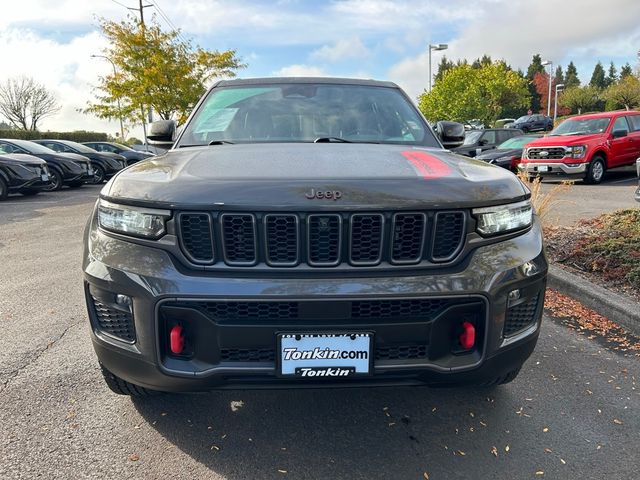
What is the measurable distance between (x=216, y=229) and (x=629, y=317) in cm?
323

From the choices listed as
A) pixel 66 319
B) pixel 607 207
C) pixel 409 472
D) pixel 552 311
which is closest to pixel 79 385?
pixel 66 319

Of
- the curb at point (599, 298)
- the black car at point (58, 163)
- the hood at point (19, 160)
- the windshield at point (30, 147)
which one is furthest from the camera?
the windshield at point (30, 147)

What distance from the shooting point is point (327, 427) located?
2451 mm

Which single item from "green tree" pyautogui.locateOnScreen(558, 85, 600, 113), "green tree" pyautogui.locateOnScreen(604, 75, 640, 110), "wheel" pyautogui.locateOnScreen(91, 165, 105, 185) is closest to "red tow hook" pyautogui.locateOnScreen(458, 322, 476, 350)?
"wheel" pyautogui.locateOnScreen(91, 165, 105, 185)

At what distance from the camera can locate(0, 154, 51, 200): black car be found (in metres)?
11.9

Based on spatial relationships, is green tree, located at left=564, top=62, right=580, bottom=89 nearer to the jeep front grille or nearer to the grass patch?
the jeep front grille

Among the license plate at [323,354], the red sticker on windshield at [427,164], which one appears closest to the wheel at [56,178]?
→ the red sticker on windshield at [427,164]

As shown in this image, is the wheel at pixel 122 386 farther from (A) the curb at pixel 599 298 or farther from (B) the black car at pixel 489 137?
(B) the black car at pixel 489 137

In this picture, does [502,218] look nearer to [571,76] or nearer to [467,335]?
[467,335]

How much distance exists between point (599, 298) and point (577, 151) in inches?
375

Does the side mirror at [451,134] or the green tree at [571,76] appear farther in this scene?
the green tree at [571,76]

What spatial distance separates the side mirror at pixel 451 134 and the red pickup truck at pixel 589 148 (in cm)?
916

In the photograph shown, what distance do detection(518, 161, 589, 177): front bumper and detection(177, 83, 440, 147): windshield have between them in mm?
9913

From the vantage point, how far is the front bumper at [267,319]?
1878 mm
